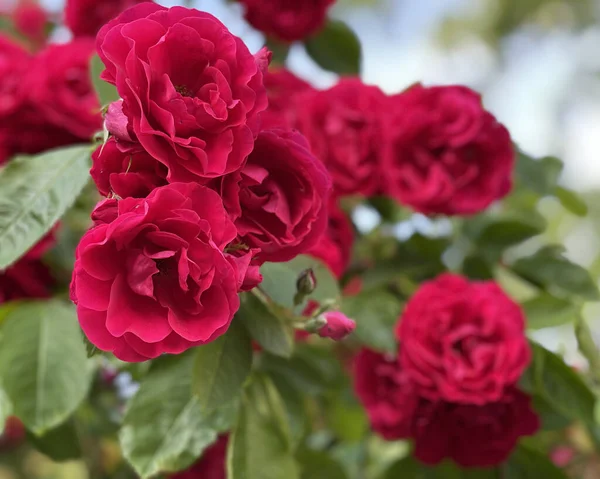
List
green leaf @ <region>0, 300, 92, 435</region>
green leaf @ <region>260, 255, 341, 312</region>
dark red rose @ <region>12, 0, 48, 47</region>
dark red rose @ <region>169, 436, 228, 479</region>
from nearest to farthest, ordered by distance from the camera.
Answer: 1. green leaf @ <region>260, 255, 341, 312</region>
2. green leaf @ <region>0, 300, 92, 435</region>
3. dark red rose @ <region>169, 436, 228, 479</region>
4. dark red rose @ <region>12, 0, 48, 47</region>

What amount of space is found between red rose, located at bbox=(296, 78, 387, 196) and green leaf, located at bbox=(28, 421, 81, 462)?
1.05 feet

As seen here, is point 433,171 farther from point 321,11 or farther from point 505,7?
point 505,7

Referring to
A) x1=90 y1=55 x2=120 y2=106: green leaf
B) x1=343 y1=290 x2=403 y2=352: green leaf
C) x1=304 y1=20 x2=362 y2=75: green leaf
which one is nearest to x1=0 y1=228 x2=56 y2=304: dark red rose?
x1=90 y1=55 x2=120 y2=106: green leaf

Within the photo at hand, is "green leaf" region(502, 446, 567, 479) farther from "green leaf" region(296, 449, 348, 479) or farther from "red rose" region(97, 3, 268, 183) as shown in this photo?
"red rose" region(97, 3, 268, 183)

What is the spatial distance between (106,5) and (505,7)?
16.6ft

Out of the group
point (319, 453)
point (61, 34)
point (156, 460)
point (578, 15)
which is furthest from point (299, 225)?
point (578, 15)

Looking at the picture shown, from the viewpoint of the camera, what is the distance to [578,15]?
4727 mm

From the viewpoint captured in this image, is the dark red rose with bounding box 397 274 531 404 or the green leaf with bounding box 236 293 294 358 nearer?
the green leaf with bounding box 236 293 294 358

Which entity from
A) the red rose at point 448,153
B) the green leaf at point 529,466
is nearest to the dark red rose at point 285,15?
the red rose at point 448,153

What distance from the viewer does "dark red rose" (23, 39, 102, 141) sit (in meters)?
0.58

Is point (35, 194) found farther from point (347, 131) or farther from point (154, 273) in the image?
point (347, 131)

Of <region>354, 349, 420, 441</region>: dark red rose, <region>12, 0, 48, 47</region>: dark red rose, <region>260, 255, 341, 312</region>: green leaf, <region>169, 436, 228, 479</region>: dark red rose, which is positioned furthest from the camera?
<region>12, 0, 48, 47</region>: dark red rose

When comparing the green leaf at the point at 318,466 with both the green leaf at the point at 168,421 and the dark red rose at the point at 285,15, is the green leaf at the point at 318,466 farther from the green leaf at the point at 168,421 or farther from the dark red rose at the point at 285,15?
the dark red rose at the point at 285,15

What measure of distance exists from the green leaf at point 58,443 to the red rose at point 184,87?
371mm
